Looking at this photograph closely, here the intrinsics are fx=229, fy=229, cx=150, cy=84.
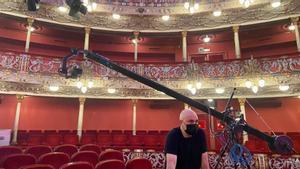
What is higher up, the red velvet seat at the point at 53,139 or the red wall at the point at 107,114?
the red wall at the point at 107,114

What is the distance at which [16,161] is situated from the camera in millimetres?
4336

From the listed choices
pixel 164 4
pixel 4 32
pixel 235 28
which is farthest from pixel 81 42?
pixel 235 28

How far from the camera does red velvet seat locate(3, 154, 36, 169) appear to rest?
425 centimetres

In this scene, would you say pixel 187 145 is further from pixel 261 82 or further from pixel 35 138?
pixel 35 138

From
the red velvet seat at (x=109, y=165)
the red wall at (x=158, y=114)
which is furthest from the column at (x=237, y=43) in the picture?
the red velvet seat at (x=109, y=165)

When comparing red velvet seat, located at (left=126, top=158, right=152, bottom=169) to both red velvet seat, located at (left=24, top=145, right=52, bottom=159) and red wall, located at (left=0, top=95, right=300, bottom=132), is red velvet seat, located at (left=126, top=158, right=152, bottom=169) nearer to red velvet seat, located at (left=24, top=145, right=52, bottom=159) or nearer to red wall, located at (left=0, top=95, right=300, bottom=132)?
red velvet seat, located at (left=24, top=145, right=52, bottom=159)

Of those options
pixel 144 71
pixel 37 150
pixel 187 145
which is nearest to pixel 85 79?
pixel 144 71

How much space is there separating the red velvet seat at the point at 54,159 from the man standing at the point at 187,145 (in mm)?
3390

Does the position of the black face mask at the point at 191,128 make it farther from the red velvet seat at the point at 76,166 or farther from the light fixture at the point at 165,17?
the light fixture at the point at 165,17

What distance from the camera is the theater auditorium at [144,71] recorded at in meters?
9.75

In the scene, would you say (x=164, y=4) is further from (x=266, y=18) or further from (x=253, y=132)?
(x=253, y=132)

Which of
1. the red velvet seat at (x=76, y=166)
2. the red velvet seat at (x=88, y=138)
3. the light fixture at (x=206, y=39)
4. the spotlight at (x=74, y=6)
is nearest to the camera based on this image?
the red velvet seat at (x=76, y=166)

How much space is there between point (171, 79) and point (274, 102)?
5.66 metres

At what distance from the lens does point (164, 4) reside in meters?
13.0
